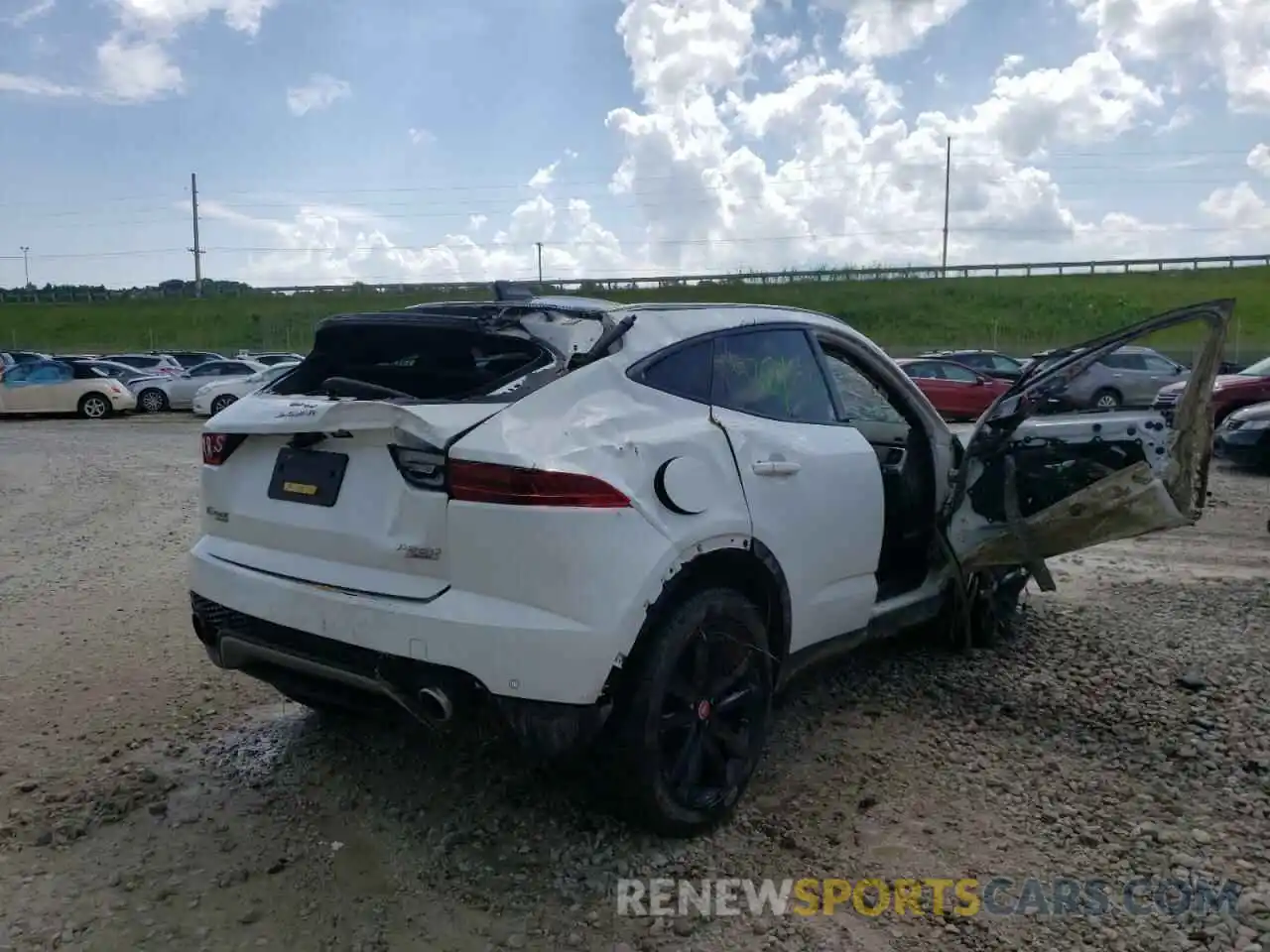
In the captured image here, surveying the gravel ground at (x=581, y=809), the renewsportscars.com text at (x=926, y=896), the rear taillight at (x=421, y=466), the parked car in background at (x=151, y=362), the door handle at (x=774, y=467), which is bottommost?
the renewsportscars.com text at (x=926, y=896)

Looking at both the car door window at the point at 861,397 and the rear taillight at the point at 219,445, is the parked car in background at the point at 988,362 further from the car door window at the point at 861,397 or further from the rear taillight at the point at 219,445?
the rear taillight at the point at 219,445

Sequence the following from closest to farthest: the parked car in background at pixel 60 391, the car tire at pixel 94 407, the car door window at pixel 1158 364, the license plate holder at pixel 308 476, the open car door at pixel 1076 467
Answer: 1. the license plate holder at pixel 308 476
2. the open car door at pixel 1076 467
3. the car door window at pixel 1158 364
4. the parked car in background at pixel 60 391
5. the car tire at pixel 94 407

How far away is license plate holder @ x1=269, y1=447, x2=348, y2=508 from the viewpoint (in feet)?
10.8

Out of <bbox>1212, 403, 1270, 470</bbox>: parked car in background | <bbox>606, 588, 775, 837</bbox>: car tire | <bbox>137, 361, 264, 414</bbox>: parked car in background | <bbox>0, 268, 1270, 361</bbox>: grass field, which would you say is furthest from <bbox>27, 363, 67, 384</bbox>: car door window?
<bbox>606, 588, 775, 837</bbox>: car tire

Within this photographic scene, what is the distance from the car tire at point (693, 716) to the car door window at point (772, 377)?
76 cm

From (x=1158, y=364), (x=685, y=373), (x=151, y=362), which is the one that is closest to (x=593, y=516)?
(x=685, y=373)

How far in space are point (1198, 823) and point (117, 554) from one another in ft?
23.9

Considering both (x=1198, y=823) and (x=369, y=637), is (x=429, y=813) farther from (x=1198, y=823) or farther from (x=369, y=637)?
(x=1198, y=823)

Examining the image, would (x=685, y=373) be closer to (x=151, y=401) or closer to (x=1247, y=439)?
(x=1247, y=439)

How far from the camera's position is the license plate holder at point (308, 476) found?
10.8 ft

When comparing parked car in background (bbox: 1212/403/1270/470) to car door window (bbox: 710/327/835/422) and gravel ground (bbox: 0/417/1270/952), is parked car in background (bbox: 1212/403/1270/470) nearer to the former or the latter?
gravel ground (bbox: 0/417/1270/952)

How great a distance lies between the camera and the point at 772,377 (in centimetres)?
406

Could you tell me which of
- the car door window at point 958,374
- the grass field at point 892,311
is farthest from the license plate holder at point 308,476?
the grass field at point 892,311

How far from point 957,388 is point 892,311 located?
30504mm
